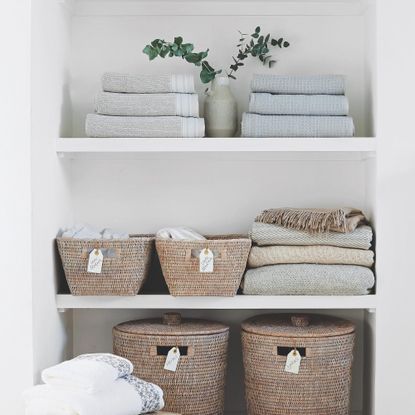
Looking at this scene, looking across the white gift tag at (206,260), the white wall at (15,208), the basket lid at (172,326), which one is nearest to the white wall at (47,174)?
the white wall at (15,208)

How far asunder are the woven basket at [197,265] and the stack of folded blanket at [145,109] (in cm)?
38

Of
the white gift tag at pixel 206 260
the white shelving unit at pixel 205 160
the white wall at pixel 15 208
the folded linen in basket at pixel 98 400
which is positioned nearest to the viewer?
the folded linen in basket at pixel 98 400

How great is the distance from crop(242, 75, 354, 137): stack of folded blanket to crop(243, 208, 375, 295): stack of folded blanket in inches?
11.1

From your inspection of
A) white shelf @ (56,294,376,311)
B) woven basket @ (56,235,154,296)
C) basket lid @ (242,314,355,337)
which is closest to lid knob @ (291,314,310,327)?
basket lid @ (242,314,355,337)

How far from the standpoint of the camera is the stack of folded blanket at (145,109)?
2930mm

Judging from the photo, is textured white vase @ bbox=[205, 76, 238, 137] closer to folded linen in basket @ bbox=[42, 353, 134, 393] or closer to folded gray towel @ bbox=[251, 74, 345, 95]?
folded gray towel @ bbox=[251, 74, 345, 95]

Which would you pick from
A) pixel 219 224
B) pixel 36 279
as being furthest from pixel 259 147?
pixel 36 279

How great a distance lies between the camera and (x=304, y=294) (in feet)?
9.62

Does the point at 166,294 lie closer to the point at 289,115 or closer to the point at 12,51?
the point at 289,115

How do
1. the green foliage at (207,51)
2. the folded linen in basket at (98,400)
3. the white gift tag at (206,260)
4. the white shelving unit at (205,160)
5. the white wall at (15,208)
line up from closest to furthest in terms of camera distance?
the folded linen in basket at (98,400) < the white wall at (15,208) < the white gift tag at (206,260) < the green foliage at (207,51) < the white shelving unit at (205,160)

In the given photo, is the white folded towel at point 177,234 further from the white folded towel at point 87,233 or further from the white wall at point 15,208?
the white wall at point 15,208

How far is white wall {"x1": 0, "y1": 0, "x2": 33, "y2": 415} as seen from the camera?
266 centimetres

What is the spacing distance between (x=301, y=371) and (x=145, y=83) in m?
1.11

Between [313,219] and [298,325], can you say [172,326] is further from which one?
[313,219]
